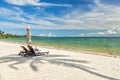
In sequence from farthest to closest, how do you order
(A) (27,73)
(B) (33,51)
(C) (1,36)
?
1. (C) (1,36)
2. (B) (33,51)
3. (A) (27,73)

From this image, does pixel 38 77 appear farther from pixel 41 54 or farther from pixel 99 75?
pixel 41 54

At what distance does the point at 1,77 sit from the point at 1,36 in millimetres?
127405

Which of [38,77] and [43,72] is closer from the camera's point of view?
[38,77]

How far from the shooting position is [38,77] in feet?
28.6

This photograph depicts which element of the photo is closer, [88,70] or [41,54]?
[88,70]

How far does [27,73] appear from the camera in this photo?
9.59 m

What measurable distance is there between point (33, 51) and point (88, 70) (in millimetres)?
6930

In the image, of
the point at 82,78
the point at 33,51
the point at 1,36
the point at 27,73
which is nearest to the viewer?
the point at 82,78

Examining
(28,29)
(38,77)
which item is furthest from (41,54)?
(38,77)

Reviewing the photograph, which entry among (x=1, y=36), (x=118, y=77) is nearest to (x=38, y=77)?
(x=118, y=77)

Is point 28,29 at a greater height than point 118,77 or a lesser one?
greater

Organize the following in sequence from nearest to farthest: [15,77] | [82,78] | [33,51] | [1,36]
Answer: [82,78]
[15,77]
[33,51]
[1,36]

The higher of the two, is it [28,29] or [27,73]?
[28,29]

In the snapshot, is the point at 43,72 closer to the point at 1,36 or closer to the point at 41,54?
the point at 41,54
